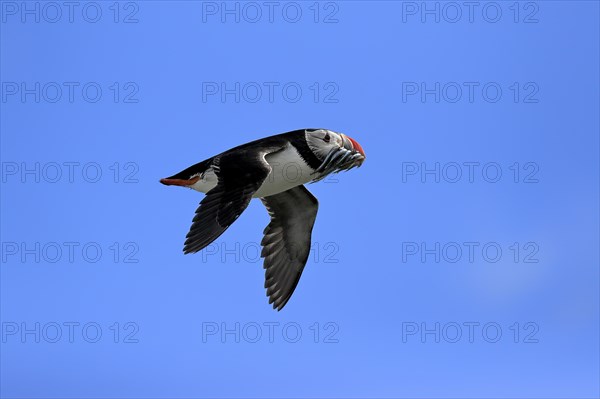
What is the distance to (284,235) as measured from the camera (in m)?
15.8

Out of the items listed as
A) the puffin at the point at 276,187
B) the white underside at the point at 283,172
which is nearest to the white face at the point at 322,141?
the puffin at the point at 276,187

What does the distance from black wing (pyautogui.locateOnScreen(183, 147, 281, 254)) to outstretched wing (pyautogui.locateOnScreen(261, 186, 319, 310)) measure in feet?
7.37

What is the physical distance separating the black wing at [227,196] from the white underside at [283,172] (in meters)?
0.24

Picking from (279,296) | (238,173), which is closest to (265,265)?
(279,296)

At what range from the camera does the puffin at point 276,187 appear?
1250cm

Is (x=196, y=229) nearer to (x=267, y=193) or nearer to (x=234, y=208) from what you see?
(x=234, y=208)

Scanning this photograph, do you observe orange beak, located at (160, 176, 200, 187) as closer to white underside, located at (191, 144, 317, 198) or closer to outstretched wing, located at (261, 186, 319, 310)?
white underside, located at (191, 144, 317, 198)

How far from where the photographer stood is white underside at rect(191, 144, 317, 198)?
13.8 m

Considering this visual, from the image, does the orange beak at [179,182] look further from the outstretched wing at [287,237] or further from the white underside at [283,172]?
the outstretched wing at [287,237]

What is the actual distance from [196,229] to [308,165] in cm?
233

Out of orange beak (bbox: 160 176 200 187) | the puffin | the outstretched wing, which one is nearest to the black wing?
the puffin

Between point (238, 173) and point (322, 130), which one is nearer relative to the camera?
point (238, 173)

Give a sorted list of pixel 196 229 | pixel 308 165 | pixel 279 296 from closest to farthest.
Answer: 1. pixel 196 229
2. pixel 308 165
3. pixel 279 296

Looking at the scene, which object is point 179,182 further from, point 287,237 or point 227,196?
point 287,237
